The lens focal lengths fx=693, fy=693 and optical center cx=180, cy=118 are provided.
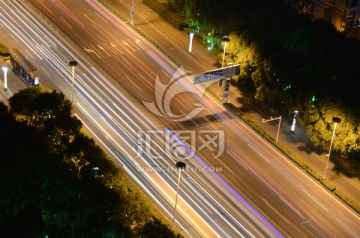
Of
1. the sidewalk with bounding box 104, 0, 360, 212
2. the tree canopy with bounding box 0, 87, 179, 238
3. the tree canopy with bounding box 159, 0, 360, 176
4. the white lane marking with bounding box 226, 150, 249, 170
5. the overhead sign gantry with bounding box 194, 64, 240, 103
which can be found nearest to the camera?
the tree canopy with bounding box 0, 87, 179, 238

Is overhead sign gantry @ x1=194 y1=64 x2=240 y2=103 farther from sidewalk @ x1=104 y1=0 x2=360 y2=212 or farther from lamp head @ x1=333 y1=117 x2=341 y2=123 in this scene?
lamp head @ x1=333 y1=117 x2=341 y2=123

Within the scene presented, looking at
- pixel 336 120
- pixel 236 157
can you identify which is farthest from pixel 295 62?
pixel 236 157

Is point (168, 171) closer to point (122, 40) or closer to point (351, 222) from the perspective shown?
point (351, 222)

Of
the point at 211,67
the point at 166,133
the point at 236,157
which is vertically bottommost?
the point at 236,157

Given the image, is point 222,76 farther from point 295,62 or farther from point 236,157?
point 236,157

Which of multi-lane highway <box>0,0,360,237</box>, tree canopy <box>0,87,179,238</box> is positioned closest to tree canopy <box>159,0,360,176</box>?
multi-lane highway <box>0,0,360,237</box>

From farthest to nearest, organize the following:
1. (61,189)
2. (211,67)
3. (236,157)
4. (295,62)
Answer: (211,67) → (295,62) → (236,157) → (61,189)
